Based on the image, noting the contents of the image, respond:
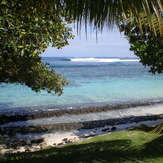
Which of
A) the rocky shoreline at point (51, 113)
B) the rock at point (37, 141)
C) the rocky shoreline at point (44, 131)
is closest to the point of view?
the rocky shoreline at point (44, 131)

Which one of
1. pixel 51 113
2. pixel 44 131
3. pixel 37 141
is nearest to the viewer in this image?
pixel 37 141

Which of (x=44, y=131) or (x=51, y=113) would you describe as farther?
(x=51, y=113)

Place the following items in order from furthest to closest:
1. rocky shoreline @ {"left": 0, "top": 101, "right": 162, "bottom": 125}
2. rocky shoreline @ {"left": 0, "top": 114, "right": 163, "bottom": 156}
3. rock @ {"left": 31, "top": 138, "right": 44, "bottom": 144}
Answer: rocky shoreline @ {"left": 0, "top": 101, "right": 162, "bottom": 125} → rock @ {"left": 31, "top": 138, "right": 44, "bottom": 144} → rocky shoreline @ {"left": 0, "top": 114, "right": 163, "bottom": 156}

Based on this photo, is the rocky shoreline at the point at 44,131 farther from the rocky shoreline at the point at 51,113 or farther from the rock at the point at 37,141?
the rocky shoreline at the point at 51,113

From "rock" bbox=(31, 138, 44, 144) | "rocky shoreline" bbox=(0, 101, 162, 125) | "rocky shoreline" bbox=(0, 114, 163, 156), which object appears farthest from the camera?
"rocky shoreline" bbox=(0, 101, 162, 125)

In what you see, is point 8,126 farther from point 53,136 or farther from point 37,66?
point 37,66

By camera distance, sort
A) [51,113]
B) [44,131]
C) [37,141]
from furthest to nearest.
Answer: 1. [51,113]
2. [44,131]
3. [37,141]

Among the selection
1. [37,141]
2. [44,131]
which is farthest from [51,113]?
[37,141]

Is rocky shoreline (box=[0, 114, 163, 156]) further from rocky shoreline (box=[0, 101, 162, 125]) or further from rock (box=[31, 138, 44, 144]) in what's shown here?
rocky shoreline (box=[0, 101, 162, 125])

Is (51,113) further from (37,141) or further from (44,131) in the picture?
(37,141)

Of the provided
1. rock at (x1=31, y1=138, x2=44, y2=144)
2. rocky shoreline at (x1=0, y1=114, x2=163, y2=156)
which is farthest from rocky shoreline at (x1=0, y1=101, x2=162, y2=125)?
rock at (x1=31, y1=138, x2=44, y2=144)

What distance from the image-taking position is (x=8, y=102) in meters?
20.4

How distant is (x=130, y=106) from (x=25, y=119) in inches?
357

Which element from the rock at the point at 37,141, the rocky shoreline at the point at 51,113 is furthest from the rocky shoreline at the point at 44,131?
the rocky shoreline at the point at 51,113
